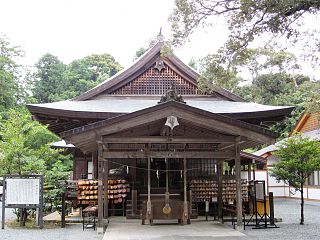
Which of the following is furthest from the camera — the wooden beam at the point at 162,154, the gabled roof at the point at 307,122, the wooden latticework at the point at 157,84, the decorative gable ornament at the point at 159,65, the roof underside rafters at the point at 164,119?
the gabled roof at the point at 307,122

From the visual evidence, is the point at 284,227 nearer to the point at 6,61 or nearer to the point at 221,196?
the point at 221,196

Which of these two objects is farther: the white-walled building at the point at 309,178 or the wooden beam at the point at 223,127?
the white-walled building at the point at 309,178

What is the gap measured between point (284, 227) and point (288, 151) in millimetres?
2383

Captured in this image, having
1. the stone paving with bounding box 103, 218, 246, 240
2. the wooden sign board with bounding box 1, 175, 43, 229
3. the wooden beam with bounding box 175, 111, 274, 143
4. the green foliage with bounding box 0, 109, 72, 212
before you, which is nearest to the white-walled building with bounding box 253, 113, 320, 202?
the wooden beam with bounding box 175, 111, 274, 143

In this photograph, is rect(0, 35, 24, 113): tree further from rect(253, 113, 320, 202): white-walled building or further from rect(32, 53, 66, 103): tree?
rect(253, 113, 320, 202): white-walled building

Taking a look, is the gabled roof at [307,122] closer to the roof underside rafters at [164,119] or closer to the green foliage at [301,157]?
the green foliage at [301,157]

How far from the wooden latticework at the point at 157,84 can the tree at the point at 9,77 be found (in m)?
24.2

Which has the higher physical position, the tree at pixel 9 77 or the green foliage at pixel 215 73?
the tree at pixel 9 77

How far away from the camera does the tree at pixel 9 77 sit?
3778 centimetres

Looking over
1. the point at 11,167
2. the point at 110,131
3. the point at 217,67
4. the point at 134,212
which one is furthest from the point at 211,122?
the point at 11,167

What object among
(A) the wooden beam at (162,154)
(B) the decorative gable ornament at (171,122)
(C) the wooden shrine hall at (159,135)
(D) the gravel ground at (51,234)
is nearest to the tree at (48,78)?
(C) the wooden shrine hall at (159,135)

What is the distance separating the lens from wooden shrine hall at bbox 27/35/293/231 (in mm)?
10727

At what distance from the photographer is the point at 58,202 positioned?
49.6 feet

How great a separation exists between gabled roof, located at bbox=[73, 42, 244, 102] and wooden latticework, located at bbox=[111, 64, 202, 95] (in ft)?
0.61
